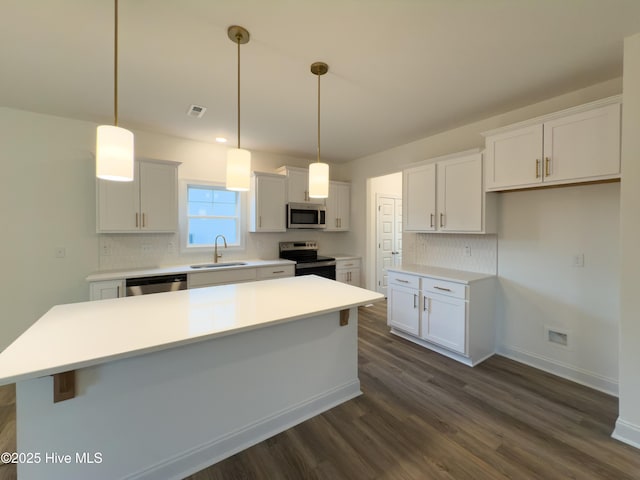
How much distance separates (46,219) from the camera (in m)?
3.04

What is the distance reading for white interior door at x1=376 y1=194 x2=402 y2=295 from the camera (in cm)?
516

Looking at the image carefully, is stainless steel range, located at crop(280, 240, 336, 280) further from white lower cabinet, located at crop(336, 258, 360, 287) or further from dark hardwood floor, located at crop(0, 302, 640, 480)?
dark hardwood floor, located at crop(0, 302, 640, 480)

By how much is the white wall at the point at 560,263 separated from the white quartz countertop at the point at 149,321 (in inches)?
76.0

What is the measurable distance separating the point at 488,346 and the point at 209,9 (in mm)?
3905

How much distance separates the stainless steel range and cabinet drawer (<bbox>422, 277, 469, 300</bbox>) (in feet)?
5.75

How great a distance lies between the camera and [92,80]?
2301mm

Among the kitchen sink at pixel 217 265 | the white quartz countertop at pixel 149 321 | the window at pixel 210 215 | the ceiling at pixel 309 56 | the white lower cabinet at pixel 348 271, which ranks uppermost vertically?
the ceiling at pixel 309 56

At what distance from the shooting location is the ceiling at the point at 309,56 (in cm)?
158

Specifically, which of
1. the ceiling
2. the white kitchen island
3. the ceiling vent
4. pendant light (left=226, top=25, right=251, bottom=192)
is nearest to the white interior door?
the ceiling

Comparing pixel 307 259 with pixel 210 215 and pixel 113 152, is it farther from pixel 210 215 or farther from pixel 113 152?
pixel 113 152

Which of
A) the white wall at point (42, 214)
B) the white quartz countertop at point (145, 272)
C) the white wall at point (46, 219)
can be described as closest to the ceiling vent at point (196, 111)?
the white wall at point (46, 219)

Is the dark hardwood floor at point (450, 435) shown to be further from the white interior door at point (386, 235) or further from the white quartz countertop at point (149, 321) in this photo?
the white interior door at point (386, 235)

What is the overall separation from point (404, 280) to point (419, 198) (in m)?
1.11

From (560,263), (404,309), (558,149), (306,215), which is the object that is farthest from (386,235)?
(558,149)
